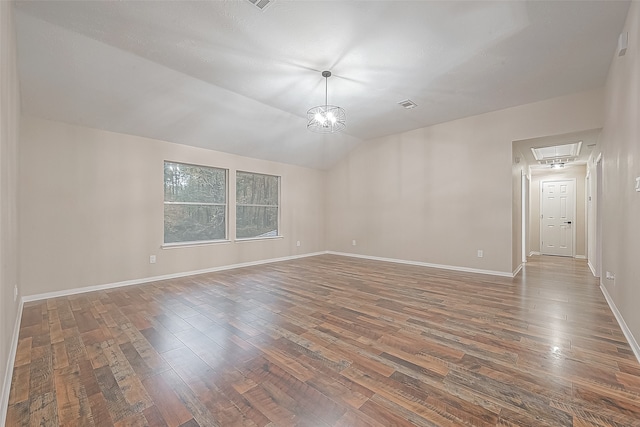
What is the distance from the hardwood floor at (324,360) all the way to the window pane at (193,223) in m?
1.33

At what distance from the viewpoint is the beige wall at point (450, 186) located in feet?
14.6

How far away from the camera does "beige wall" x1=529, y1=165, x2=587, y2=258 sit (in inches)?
277

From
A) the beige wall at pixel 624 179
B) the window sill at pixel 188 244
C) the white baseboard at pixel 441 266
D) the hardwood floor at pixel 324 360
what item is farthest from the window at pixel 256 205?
the beige wall at pixel 624 179

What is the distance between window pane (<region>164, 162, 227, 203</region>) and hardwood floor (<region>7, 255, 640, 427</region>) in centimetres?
183

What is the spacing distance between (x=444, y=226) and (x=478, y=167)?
125cm

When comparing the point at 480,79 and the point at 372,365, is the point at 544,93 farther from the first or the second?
the point at 372,365

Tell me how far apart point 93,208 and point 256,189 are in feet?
9.44

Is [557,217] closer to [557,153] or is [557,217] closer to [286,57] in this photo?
[557,153]

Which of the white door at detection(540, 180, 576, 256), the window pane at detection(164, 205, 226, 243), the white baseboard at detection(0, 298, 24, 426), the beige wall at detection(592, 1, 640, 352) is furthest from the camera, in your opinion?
the white door at detection(540, 180, 576, 256)

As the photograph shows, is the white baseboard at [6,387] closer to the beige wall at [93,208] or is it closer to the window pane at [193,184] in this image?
the beige wall at [93,208]

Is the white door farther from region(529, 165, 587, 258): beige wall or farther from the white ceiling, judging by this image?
the white ceiling

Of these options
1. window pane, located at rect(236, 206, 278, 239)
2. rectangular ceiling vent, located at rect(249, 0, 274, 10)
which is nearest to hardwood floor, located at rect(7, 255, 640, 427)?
window pane, located at rect(236, 206, 278, 239)

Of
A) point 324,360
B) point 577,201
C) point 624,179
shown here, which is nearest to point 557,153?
point 577,201

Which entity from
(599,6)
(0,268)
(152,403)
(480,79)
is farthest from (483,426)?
(480,79)
